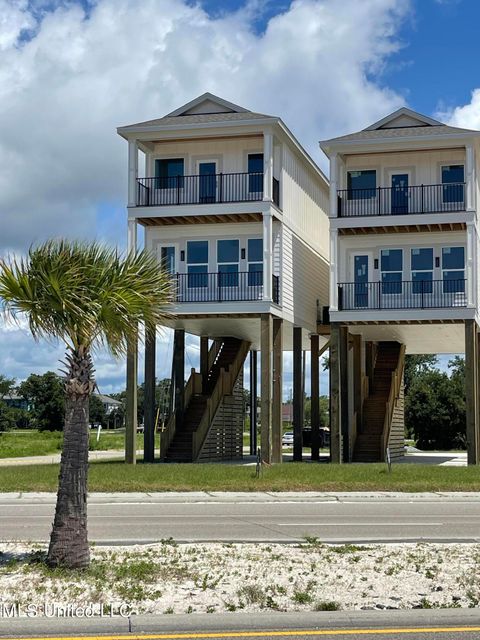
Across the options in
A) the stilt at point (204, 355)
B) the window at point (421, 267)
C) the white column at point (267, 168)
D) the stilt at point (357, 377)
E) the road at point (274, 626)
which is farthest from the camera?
the stilt at point (204, 355)

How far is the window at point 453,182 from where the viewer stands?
3669cm

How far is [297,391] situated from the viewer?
40.8m

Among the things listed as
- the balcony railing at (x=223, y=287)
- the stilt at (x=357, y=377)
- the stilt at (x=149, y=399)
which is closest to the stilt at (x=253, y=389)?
the stilt at (x=357, y=377)

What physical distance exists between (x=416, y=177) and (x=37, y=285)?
28.6 meters

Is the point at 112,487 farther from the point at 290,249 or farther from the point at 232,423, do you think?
the point at 232,423

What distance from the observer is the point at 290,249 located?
37.9m

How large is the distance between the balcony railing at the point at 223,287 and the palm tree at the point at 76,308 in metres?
23.5

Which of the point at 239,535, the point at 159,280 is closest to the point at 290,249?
the point at 239,535

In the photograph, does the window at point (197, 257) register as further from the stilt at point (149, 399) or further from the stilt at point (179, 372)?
the stilt at point (179, 372)

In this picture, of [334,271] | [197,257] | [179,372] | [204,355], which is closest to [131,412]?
[179,372]

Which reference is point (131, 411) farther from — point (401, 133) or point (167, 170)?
point (401, 133)

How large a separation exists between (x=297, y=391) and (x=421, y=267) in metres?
7.46

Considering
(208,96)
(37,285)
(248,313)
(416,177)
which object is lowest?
(37,285)

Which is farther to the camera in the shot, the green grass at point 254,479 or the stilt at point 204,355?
the stilt at point 204,355
